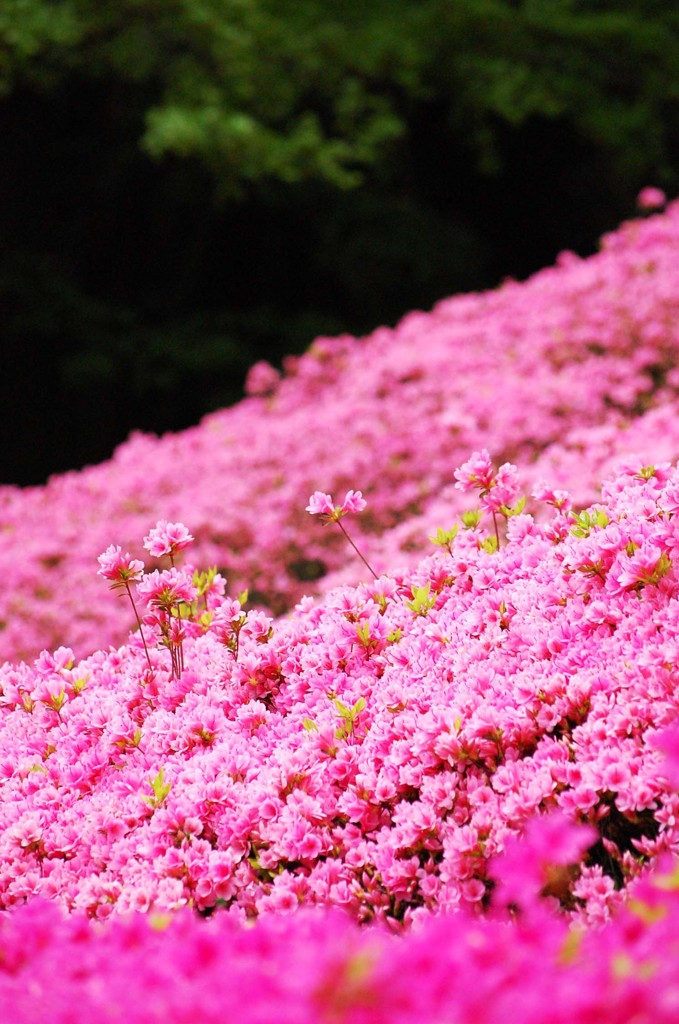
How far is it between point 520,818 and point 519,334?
6.53m

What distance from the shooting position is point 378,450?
727 cm

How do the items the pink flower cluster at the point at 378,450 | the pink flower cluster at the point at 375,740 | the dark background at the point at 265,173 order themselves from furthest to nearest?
1. the dark background at the point at 265,173
2. the pink flower cluster at the point at 378,450
3. the pink flower cluster at the point at 375,740

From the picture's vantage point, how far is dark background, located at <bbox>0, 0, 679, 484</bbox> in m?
11.2

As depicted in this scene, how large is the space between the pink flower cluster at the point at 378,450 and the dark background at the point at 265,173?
12.3 feet

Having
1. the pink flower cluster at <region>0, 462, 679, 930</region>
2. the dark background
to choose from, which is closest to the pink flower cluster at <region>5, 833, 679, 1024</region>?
the pink flower cluster at <region>0, 462, 679, 930</region>

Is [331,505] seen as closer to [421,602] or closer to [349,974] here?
[421,602]

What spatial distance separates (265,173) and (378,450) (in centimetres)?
744

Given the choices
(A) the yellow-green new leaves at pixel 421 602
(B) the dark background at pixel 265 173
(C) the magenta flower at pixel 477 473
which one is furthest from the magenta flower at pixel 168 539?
(B) the dark background at pixel 265 173

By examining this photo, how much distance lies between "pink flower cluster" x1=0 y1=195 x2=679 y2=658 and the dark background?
376 cm

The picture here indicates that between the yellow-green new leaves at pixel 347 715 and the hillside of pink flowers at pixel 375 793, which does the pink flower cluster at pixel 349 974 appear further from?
the yellow-green new leaves at pixel 347 715

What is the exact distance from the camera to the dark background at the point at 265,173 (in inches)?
442

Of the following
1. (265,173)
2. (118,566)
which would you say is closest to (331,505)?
(118,566)

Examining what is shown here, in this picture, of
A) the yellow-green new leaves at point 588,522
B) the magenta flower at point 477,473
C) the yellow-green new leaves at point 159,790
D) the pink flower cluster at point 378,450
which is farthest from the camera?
the pink flower cluster at point 378,450

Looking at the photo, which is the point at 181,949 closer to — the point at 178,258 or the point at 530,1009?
the point at 530,1009
